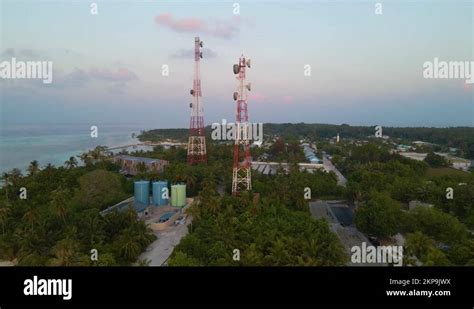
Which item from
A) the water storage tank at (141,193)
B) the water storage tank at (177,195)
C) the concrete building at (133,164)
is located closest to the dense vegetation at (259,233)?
the water storage tank at (177,195)

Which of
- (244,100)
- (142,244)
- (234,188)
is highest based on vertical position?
(244,100)

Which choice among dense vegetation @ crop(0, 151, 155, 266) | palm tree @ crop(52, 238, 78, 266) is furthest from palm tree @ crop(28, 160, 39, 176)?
palm tree @ crop(52, 238, 78, 266)

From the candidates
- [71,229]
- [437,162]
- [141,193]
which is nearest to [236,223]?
[71,229]

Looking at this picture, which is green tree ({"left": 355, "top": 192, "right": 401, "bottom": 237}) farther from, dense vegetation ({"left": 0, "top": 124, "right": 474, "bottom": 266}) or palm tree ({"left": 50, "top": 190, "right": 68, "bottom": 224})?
palm tree ({"left": 50, "top": 190, "right": 68, "bottom": 224})

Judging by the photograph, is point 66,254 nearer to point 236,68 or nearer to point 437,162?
point 236,68

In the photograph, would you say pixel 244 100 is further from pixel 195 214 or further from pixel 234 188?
pixel 195 214

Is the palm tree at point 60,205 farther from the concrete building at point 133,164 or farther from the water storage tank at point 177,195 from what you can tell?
the concrete building at point 133,164
